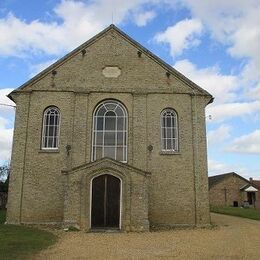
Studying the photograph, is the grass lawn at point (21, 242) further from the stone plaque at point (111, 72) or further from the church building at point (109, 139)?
the stone plaque at point (111, 72)

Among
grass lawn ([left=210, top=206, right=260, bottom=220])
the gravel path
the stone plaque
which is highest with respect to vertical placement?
the stone plaque

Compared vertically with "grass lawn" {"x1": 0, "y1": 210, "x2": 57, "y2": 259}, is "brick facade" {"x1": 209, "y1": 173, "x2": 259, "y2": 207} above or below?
above

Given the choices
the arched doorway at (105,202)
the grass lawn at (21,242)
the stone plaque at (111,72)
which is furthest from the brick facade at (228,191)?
the grass lawn at (21,242)

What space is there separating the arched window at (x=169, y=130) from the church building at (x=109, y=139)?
0.19ft

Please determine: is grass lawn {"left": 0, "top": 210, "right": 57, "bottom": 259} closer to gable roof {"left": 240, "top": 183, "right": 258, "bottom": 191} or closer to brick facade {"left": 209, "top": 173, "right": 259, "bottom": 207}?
brick facade {"left": 209, "top": 173, "right": 259, "bottom": 207}

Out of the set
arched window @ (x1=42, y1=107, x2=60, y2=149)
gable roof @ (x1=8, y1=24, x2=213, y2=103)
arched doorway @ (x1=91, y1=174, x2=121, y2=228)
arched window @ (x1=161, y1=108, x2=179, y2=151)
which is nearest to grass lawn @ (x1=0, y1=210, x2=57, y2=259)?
arched doorway @ (x1=91, y1=174, x2=121, y2=228)

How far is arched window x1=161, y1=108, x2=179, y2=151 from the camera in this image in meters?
22.8

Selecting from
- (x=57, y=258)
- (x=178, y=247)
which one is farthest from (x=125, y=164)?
(x=57, y=258)

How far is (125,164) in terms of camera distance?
20.4 m

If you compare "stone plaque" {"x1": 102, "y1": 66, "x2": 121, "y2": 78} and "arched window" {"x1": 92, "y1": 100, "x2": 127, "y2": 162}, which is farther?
"stone plaque" {"x1": 102, "y1": 66, "x2": 121, "y2": 78}

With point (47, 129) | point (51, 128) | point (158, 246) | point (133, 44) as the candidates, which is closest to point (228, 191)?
point (133, 44)

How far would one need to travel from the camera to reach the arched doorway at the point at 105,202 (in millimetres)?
20109

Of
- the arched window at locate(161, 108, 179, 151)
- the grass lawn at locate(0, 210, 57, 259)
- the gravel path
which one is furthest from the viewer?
the arched window at locate(161, 108, 179, 151)

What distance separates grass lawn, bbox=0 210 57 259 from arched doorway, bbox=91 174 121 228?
3392 millimetres
